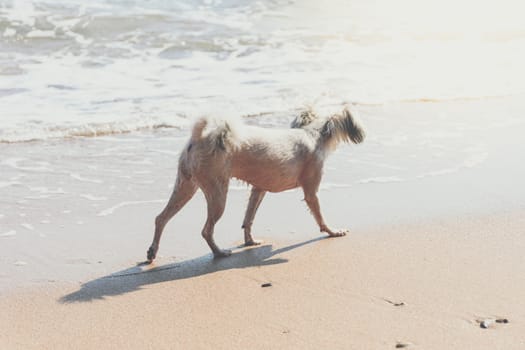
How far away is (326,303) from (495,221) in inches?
82.6

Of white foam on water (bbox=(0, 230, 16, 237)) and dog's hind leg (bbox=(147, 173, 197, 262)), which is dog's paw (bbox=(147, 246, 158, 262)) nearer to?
dog's hind leg (bbox=(147, 173, 197, 262))

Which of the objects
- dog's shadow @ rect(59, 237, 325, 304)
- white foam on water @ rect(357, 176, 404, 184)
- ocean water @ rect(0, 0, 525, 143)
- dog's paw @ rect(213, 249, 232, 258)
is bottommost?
dog's shadow @ rect(59, 237, 325, 304)

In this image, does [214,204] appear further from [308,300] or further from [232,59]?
[232,59]

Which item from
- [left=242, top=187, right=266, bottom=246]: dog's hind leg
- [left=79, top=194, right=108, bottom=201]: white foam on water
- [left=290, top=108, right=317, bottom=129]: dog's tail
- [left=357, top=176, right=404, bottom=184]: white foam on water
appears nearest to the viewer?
[left=242, top=187, right=266, bottom=246]: dog's hind leg

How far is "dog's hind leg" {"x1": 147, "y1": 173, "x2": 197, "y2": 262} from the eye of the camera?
5.50 meters

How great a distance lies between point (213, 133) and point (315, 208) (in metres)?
1.21

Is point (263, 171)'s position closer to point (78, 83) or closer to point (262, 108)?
point (262, 108)

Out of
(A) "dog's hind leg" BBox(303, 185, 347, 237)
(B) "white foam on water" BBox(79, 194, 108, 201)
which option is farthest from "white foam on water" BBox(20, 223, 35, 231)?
(A) "dog's hind leg" BBox(303, 185, 347, 237)

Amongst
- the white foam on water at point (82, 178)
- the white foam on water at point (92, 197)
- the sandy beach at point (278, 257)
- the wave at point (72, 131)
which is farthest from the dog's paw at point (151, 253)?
the wave at point (72, 131)

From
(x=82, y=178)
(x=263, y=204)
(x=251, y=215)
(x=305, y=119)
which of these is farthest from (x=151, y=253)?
(x=82, y=178)

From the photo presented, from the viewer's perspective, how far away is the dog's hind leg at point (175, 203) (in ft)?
18.1

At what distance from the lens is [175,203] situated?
562 centimetres

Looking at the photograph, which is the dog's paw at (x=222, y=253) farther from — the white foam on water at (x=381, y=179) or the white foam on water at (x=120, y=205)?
the white foam on water at (x=381, y=179)

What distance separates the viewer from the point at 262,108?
1061 centimetres
